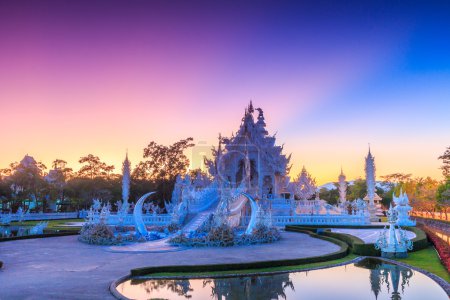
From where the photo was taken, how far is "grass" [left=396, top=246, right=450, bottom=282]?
11.5 m

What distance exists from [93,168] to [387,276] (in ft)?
166

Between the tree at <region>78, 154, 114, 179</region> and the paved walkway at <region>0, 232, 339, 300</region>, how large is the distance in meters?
35.9

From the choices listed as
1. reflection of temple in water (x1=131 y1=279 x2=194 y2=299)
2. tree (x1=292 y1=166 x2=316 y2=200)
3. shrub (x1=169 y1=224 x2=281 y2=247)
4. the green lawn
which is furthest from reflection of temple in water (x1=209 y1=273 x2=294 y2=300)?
tree (x1=292 y1=166 x2=316 y2=200)

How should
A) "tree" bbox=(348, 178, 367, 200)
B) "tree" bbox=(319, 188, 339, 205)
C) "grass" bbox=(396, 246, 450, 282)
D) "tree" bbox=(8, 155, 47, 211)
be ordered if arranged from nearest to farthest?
"grass" bbox=(396, 246, 450, 282), "tree" bbox=(8, 155, 47, 211), "tree" bbox=(348, 178, 367, 200), "tree" bbox=(319, 188, 339, 205)

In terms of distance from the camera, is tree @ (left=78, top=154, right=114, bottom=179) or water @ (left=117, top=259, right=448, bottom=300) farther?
tree @ (left=78, top=154, right=114, bottom=179)

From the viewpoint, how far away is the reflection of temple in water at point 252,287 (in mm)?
9352

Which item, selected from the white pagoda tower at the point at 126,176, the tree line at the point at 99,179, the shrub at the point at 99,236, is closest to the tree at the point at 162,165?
the tree line at the point at 99,179

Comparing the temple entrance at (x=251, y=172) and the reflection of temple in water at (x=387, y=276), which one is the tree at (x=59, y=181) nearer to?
the temple entrance at (x=251, y=172)

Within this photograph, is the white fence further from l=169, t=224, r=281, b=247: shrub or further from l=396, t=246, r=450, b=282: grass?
l=396, t=246, r=450, b=282: grass

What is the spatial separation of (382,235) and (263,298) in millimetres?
7731

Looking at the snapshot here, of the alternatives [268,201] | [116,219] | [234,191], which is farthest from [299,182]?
[116,219]

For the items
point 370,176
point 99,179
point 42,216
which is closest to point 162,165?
point 99,179

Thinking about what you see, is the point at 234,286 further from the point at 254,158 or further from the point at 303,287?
the point at 254,158

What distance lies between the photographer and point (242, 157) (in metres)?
39.8
